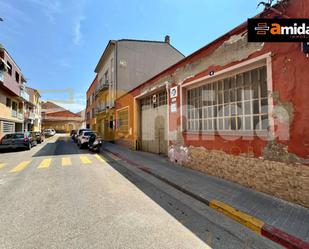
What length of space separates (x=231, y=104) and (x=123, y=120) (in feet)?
40.5

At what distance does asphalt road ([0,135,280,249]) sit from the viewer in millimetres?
3057

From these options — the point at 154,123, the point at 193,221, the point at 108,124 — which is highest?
the point at 108,124

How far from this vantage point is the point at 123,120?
17.6 m

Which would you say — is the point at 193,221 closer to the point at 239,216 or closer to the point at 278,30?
the point at 239,216

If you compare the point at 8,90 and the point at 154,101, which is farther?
the point at 8,90

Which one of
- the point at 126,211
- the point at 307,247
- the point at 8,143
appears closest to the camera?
the point at 307,247

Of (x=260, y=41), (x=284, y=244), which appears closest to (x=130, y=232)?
(x=284, y=244)

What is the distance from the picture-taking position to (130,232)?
332 centimetres

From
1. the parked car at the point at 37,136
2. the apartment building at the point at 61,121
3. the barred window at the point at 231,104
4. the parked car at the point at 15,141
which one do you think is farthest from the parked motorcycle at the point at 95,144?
the apartment building at the point at 61,121

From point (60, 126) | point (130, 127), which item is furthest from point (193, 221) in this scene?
point (60, 126)

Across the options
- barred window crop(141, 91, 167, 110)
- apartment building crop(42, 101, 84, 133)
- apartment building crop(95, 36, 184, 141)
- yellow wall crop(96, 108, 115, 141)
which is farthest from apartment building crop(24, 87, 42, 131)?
barred window crop(141, 91, 167, 110)

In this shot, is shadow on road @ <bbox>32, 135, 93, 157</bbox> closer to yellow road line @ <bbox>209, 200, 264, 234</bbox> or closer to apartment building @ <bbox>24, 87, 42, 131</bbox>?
yellow road line @ <bbox>209, 200, 264, 234</bbox>

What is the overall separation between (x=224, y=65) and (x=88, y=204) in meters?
5.41

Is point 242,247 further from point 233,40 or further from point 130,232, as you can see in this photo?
point 233,40
